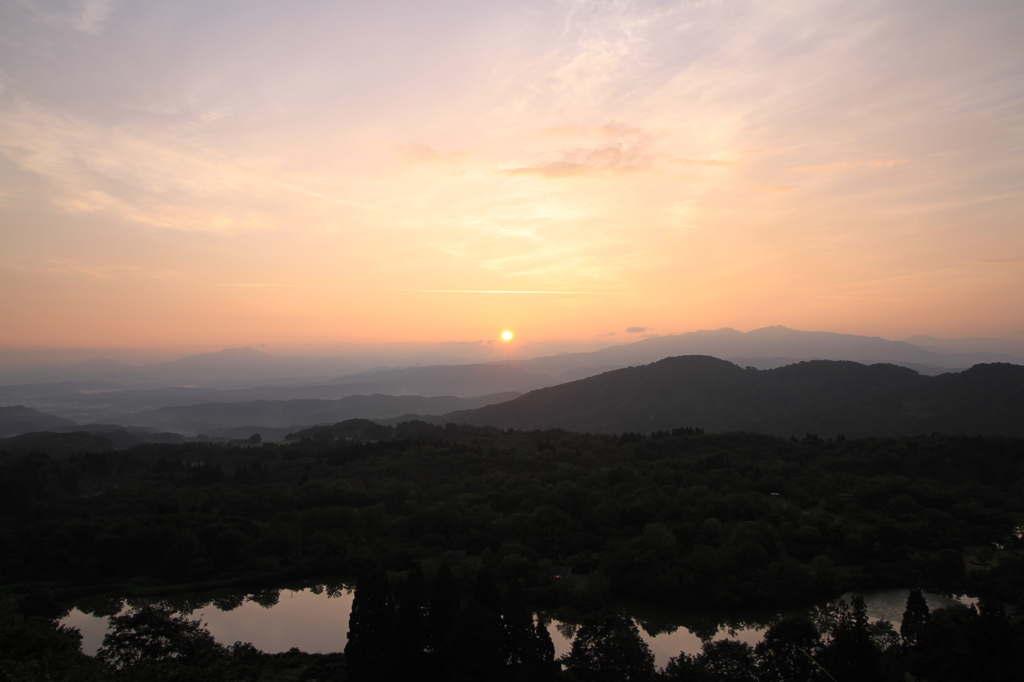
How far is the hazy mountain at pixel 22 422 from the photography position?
162m

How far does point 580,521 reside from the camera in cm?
4172

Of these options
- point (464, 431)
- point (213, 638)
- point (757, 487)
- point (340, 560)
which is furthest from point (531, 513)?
point (464, 431)

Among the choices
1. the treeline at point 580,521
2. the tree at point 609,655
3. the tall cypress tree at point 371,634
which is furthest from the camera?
the treeline at point 580,521

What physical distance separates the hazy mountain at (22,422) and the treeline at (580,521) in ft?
421

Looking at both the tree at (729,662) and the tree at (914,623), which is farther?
the tree at (914,623)

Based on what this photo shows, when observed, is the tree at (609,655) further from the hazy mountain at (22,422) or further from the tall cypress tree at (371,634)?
the hazy mountain at (22,422)

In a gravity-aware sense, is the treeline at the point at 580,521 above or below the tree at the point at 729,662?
below

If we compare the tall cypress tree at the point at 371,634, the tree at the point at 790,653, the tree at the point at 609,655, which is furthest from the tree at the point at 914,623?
the tall cypress tree at the point at 371,634

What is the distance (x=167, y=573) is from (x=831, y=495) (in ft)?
155

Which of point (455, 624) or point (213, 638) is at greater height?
point (455, 624)

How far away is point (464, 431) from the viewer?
3433 inches

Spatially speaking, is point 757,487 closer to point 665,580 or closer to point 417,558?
point 665,580

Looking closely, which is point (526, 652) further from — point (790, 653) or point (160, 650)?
point (160, 650)

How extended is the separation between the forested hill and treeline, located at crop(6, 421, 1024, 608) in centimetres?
2980
